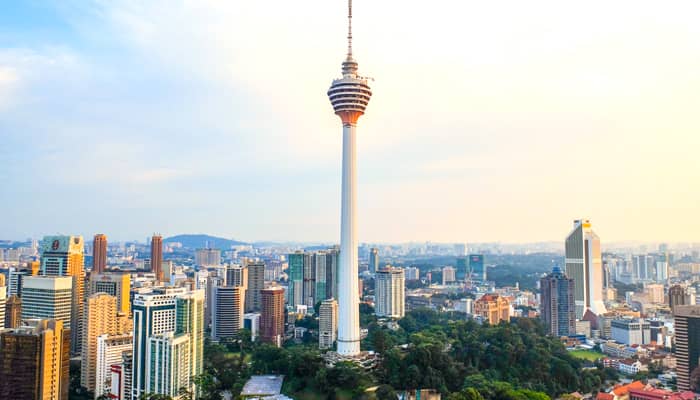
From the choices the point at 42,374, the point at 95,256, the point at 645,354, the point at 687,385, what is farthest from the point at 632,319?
the point at 95,256

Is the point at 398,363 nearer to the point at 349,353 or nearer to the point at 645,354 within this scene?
the point at 349,353

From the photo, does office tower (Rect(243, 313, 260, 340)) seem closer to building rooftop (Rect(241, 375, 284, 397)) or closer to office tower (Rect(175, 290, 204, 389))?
building rooftop (Rect(241, 375, 284, 397))

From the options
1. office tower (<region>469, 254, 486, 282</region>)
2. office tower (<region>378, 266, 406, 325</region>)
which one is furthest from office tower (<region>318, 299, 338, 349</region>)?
office tower (<region>469, 254, 486, 282</region>)

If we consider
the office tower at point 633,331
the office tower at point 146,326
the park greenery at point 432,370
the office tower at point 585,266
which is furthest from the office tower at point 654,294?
the office tower at point 146,326

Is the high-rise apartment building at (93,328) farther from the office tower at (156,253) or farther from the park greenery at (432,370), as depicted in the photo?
the office tower at (156,253)

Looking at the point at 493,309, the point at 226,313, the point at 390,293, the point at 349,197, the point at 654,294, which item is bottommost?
the point at 493,309

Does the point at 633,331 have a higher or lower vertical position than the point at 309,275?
lower

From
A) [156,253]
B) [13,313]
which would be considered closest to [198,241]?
[156,253]

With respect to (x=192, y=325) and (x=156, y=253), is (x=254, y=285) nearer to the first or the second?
(x=156, y=253)
